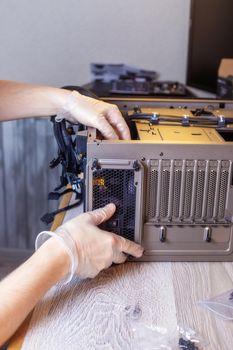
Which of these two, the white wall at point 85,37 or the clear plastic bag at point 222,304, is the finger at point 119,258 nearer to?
the clear plastic bag at point 222,304

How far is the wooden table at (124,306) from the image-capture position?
76cm

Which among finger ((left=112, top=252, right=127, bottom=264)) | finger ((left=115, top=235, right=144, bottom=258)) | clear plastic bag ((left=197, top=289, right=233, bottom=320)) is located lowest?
clear plastic bag ((left=197, top=289, right=233, bottom=320))

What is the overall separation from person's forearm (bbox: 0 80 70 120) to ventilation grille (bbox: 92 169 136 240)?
1.07 feet

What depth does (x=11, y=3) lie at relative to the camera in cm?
235

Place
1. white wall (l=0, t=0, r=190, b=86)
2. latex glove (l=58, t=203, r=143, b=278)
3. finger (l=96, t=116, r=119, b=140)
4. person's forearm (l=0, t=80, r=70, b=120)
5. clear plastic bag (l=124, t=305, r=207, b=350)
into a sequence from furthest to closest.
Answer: white wall (l=0, t=0, r=190, b=86) → person's forearm (l=0, t=80, r=70, b=120) → finger (l=96, t=116, r=119, b=140) → latex glove (l=58, t=203, r=143, b=278) → clear plastic bag (l=124, t=305, r=207, b=350)

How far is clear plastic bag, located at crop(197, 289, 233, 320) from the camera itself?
0.83 meters

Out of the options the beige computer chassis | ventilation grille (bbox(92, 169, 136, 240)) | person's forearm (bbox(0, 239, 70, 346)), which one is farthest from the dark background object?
person's forearm (bbox(0, 239, 70, 346))

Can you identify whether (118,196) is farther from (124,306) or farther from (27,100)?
(27,100)

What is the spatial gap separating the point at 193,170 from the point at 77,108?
327 millimetres

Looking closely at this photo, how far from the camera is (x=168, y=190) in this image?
0.93m

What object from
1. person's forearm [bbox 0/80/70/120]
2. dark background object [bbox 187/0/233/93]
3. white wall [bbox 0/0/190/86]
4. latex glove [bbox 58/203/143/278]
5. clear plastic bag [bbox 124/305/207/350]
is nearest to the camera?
clear plastic bag [bbox 124/305/207/350]

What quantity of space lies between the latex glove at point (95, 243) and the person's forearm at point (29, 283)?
0.04 metres

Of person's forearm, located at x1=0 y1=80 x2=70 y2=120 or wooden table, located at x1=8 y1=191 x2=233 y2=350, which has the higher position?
person's forearm, located at x1=0 y1=80 x2=70 y2=120

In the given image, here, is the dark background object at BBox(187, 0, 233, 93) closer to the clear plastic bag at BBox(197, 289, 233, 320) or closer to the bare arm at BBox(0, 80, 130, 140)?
the bare arm at BBox(0, 80, 130, 140)
